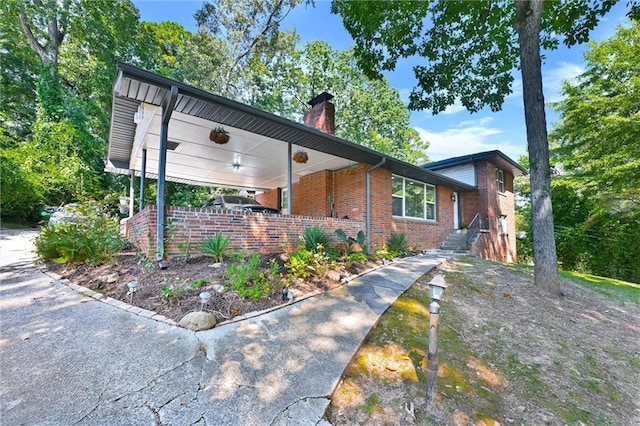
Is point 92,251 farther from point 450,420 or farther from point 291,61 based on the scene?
point 291,61

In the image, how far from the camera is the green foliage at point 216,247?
4746 mm

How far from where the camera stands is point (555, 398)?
7.99ft

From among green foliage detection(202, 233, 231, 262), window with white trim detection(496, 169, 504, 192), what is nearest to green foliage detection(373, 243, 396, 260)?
green foliage detection(202, 233, 231, 262)

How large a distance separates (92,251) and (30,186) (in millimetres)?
9799

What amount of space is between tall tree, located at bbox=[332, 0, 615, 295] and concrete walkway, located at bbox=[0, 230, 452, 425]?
4899 millimetres

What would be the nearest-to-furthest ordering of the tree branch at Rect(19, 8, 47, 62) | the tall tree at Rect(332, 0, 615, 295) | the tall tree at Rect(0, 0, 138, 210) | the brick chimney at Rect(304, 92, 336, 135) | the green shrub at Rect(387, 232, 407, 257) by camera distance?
1. the tall tree at Rect(332, 0, 615, 295)
2. the green shrub at Rect(387, 232, 407, 257)
3. the brick chimney at Rect(304, 92, 336, 135)
4. the tall tree at Rect(0, 0, 138, 210)
5. the tree branch at Rect(19, 8, 47, 62)

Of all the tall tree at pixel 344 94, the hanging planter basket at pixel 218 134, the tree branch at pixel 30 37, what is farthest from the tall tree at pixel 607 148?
the tree branch at pixel 30 37

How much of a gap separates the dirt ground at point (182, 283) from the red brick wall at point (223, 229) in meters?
0.34

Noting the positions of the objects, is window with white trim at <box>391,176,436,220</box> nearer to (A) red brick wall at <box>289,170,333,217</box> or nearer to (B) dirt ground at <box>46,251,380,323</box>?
(A) red brick wall at <box>289,170,333,217</box>

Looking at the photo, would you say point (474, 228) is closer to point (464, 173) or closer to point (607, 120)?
point (464, 173)

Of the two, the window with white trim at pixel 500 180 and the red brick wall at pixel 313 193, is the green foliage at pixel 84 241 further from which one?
the window with white trim at pixel 500 180

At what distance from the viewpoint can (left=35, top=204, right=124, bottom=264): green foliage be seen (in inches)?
202

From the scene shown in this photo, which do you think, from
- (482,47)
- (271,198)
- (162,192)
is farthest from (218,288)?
(271,198)

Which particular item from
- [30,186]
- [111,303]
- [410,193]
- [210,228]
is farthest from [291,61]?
[111,303]
